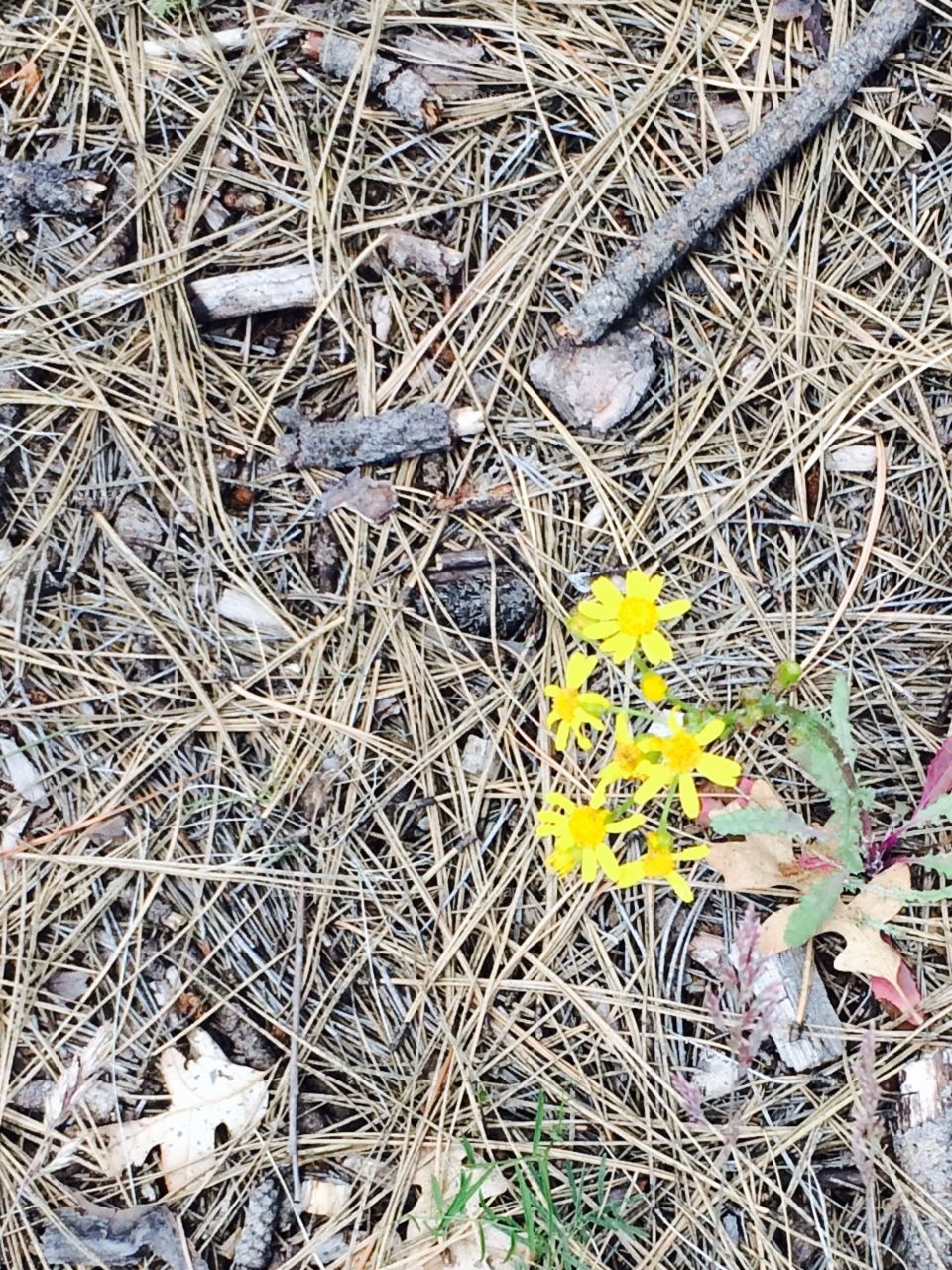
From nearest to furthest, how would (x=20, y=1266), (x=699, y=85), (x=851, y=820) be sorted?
1. (x=851, y=820)
2. (x=20, y=1266)
3. (x=699, y=85)

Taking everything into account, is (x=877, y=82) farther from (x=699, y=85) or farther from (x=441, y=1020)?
(x=441, y=1020)

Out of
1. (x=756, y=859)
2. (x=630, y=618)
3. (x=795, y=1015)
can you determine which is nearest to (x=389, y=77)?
(x=630, y=618)

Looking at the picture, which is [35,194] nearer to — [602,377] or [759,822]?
[602,377]

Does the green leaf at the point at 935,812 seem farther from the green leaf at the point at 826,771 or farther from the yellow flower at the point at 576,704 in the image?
the yellow flower at the point at 576,704

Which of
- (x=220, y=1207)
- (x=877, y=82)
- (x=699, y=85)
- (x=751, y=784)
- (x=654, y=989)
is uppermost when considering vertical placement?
(x=877, y=82)

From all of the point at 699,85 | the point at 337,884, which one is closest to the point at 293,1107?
the point at 337,884

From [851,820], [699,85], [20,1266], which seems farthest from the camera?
[699,85]
